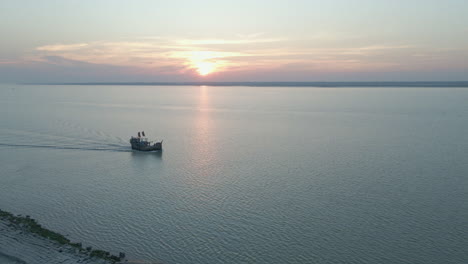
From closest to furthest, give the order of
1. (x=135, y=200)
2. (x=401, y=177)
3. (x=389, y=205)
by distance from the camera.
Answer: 1. (x=389, y=205)
2. (x=135, y=200)
3. (x=401, y=177)

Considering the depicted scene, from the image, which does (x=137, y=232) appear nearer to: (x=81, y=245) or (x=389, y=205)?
(x=81, y=245)

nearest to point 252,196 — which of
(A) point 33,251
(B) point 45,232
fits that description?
(B) point 45,232

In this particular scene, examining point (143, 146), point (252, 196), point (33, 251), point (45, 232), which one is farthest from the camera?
point (143, 146)

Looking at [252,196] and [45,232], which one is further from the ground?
[45,232]

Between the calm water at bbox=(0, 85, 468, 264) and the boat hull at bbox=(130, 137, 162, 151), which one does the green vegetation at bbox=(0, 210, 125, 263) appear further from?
the boat hull at bbox=(130, 137, 162, 151)

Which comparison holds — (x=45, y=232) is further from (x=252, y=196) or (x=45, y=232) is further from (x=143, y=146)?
(x=143, y=146)

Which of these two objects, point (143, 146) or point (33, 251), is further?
point (143, 146)

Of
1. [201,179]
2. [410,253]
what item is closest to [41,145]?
[201,179]

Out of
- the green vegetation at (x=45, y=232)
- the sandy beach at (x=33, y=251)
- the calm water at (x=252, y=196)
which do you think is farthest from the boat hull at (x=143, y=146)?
the sandy beach at (x=33, y=251)

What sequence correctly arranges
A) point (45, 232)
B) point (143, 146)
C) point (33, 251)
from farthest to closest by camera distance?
point (143, 146)
point (45, 232)
point (33, 251)

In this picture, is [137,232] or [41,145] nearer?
[137,232]
